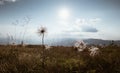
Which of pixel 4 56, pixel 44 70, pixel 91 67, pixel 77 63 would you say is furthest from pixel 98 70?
pixel 4 56

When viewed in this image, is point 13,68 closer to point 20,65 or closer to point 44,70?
point 20,65

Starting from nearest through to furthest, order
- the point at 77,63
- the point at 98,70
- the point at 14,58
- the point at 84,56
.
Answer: the point at 98,70 < the point at 77,63 < the point at 14,58 < the point at 84,56

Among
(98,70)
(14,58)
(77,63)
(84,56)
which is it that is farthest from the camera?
(84,56)

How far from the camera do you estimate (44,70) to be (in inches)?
234

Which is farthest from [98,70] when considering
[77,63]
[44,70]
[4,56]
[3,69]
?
[4,56]

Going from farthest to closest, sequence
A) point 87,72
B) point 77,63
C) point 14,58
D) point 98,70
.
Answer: point 14,58 < point 77,63 < point 98,70 < point 87,72

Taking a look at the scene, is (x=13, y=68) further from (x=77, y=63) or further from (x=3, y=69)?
(x=77, y=63)

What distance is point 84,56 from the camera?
26.1ft

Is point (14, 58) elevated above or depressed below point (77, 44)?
below

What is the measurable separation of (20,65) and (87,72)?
2031mm

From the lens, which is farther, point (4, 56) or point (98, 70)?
point (4, 56)

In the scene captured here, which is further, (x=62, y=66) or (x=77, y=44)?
(x=77, y=44)

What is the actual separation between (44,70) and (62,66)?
24.8 inches

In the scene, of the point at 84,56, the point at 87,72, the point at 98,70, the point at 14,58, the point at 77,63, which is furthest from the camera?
the point at 84,56
